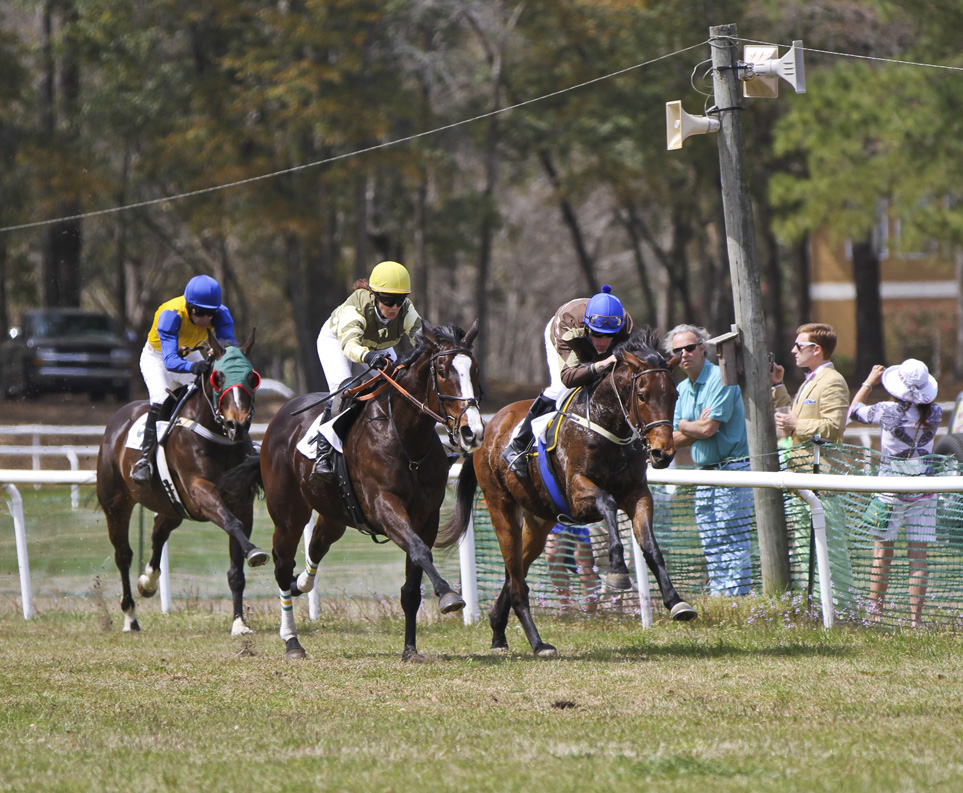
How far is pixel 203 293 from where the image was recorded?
10.4 meters

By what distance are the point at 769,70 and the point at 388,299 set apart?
3.07m

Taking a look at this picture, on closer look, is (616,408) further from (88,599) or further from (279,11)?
(279,11)

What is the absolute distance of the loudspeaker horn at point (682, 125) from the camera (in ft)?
31.3

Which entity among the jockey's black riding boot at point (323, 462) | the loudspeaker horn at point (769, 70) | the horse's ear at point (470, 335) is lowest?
the jockey's black riding boot at point (323, 462)

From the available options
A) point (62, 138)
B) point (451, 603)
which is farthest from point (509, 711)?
point (62, 138)

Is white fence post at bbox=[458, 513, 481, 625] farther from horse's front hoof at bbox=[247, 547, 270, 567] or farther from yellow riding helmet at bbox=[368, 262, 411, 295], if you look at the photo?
yellow riding helmet at bbox=[368, 262, 411, 295]

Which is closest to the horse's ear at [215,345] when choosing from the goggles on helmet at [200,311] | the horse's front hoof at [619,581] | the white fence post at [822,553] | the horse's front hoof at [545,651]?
the goggles on helmet at [200,311]

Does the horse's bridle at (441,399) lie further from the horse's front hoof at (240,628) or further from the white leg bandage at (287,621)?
the horse's front hoof at (240,628)

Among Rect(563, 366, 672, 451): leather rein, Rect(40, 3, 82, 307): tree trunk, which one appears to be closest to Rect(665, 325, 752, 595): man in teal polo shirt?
Rect(563, 366, 672, 451): leather rein

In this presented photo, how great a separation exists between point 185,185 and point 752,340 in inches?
925

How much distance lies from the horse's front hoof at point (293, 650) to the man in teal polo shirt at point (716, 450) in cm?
281

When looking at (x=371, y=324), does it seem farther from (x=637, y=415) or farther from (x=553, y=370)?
(x=637, y=415)

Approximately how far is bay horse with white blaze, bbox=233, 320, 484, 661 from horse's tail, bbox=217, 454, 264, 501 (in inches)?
28.5

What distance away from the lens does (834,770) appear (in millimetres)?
4930
